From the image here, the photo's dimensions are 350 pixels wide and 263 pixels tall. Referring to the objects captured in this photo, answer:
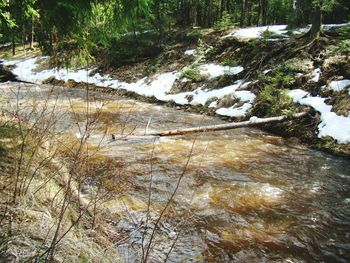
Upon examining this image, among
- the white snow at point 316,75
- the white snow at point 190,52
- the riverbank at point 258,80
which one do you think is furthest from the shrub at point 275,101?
the white snow at point 190,52

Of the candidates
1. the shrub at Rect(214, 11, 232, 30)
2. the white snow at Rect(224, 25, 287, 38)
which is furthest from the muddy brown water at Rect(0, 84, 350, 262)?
the shrub at Rect(214, 11, 232, 30)

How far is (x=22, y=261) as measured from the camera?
2.55 metres

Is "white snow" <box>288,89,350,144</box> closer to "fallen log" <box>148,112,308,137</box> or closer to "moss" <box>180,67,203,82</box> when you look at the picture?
"fallen log" <box>148,112,308,137</box>

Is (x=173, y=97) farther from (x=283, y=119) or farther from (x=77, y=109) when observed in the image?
(x=283, y=119)

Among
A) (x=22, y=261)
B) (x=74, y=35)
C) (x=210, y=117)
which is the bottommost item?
(x=210, y=117)

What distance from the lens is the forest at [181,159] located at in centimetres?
368

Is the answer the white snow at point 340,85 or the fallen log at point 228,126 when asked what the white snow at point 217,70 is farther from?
the fallen log at point 228,126

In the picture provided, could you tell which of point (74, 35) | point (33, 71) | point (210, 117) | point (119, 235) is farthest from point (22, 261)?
point (33, 71)

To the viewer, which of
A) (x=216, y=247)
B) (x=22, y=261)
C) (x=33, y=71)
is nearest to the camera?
(x=22, y=261)

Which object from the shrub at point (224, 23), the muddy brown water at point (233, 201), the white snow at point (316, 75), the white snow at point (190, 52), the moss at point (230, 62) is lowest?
the muddy brown water at point (233, 201)

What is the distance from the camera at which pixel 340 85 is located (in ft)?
35.1

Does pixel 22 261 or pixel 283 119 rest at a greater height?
pixel 22 261

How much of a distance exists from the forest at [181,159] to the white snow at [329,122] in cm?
4

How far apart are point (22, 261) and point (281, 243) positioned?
331cm
